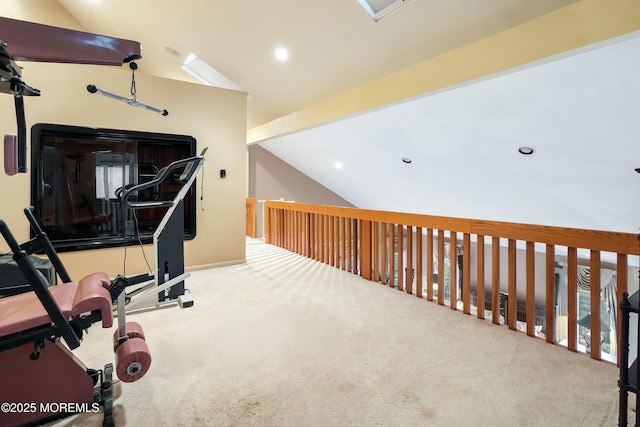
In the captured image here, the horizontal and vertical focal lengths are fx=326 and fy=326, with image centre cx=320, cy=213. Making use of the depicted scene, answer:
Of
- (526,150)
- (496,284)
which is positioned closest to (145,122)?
(496,284)

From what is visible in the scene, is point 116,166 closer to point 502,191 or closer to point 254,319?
point 254,319

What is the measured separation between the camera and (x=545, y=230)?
2348mm

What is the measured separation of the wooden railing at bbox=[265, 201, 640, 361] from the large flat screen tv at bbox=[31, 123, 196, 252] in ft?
6.38

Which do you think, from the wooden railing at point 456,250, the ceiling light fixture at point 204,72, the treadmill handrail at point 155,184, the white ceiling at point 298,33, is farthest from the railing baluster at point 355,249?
the ceiling light fixture at point 204,72

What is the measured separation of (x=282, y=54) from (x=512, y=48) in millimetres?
2785

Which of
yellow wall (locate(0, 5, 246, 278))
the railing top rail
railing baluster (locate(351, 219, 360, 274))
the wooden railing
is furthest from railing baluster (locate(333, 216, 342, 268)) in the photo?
yellow wall (locate(0, 5, 246, 278))

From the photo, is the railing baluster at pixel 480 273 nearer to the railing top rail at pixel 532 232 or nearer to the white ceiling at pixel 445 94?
the railing top rail at pixel 532 232

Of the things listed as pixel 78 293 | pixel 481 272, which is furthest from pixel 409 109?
pixel 78 293

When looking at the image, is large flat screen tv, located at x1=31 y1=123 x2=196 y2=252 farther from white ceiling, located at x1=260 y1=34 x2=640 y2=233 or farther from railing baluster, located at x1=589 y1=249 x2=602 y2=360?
railing baluster, located at x1=589 y1=249 x2=602 y2=360

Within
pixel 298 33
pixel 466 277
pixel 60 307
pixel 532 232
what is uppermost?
pixel 298 33

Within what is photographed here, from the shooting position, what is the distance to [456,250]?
2.90 m

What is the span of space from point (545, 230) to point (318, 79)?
11.2 feet

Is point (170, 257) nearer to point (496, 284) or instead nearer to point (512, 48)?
point (496, 284)

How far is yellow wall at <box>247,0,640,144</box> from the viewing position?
2184mm
